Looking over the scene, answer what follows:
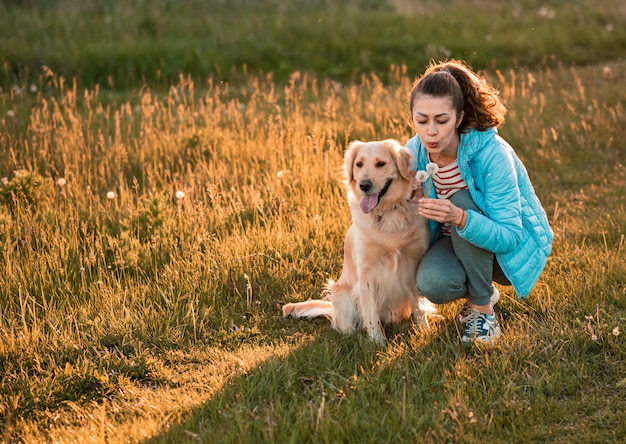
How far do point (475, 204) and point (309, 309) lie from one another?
1.09 m

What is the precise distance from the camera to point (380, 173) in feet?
11.5

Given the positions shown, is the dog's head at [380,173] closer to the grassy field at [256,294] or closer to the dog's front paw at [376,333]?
the dog's front paw at [376,333]

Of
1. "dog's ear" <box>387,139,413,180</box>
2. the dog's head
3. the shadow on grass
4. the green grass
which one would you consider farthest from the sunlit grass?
the green grass

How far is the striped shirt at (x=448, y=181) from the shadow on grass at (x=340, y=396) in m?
0.69

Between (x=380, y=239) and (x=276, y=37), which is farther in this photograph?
(x=276, y=37)

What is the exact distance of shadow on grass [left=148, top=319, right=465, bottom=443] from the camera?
2635 millimetres

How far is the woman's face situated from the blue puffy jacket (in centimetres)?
11

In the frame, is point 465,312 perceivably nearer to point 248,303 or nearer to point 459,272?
point 459,272

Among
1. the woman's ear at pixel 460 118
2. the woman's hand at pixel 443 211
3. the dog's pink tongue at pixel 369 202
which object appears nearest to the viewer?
the woman's hand at pixel 443 211

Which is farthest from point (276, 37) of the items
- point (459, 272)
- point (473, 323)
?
point (473, 323)

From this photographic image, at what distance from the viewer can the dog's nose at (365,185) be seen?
3467 millimetres

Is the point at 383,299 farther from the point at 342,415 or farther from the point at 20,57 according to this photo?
the point at 20,57

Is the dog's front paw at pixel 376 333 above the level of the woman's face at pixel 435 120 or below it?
below

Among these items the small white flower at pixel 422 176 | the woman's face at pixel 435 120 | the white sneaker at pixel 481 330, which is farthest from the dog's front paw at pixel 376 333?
the woman's face at pixel 435 120
